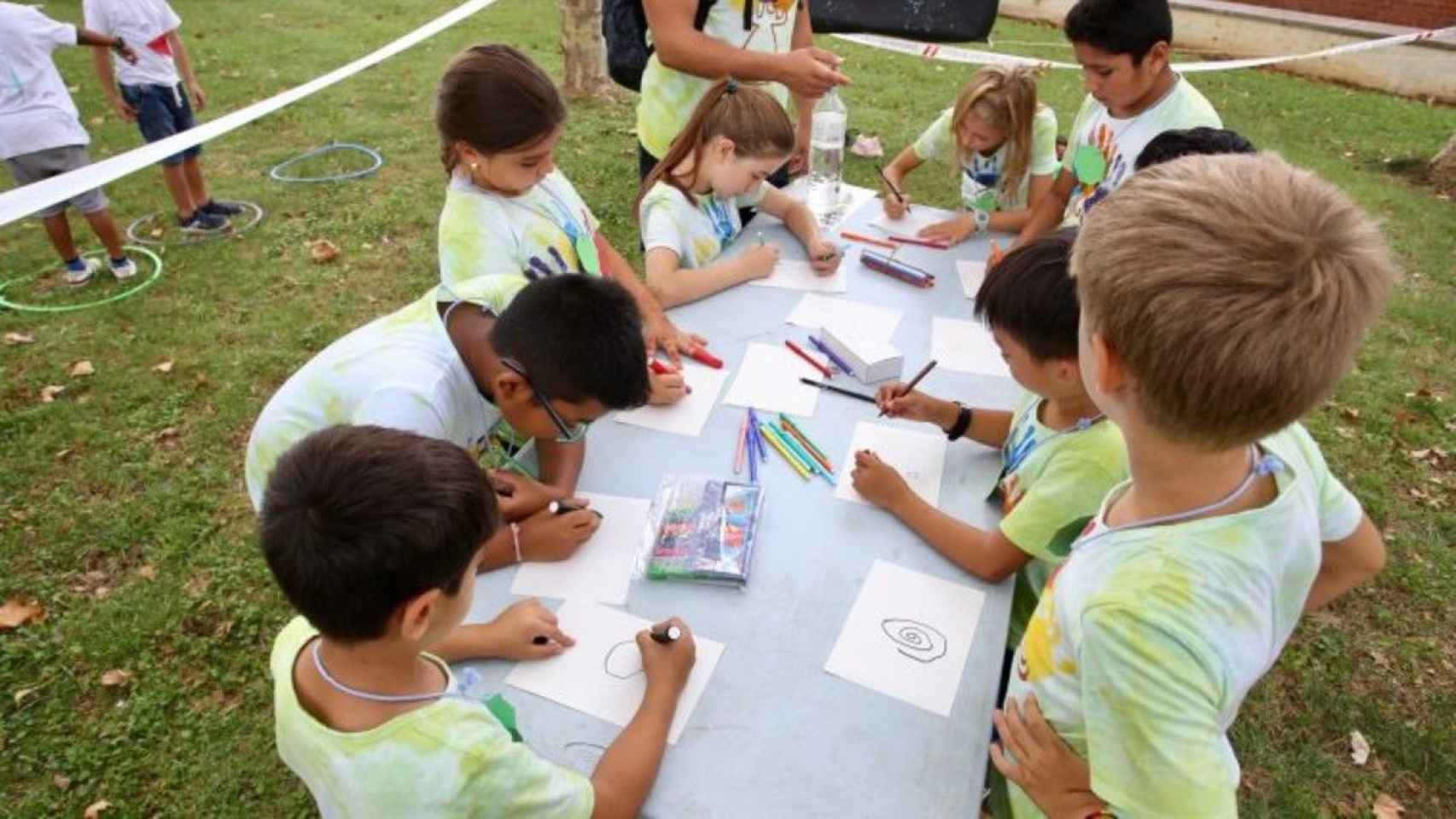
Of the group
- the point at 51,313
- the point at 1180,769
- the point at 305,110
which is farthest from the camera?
the point at 305,110

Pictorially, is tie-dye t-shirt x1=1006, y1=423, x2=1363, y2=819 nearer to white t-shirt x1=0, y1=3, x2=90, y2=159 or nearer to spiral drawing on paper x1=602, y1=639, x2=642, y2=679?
spiral drawing on paper x1=602, y1=639, x2=642, y2=679

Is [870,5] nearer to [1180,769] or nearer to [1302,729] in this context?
[1302,729]

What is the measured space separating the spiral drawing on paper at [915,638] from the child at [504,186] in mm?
806

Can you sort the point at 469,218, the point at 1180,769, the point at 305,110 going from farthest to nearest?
the point at 305,110
the point at 469,218
the point at 1180,769

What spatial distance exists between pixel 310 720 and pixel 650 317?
4.54ft

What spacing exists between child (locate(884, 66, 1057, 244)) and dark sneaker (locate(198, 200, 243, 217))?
3968 mm

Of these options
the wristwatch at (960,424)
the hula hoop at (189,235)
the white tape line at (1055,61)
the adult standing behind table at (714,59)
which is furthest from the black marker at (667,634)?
the white tape line at (1055,61)

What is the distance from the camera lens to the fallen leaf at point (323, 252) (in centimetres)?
462

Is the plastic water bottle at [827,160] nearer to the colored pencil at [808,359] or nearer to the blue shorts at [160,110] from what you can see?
the colored pencil at [808,359]

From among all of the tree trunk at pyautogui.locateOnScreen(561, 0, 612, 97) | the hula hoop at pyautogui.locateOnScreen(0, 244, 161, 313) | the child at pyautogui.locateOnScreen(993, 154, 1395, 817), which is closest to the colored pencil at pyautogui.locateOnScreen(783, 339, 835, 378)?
the child at pyautogui.locateOnScreen(993, 154, 1395, 817)

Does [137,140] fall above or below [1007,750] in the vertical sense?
below

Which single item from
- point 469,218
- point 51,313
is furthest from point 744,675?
point 51,313

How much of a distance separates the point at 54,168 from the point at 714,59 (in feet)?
12.0

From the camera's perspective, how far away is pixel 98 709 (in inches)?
93.0
